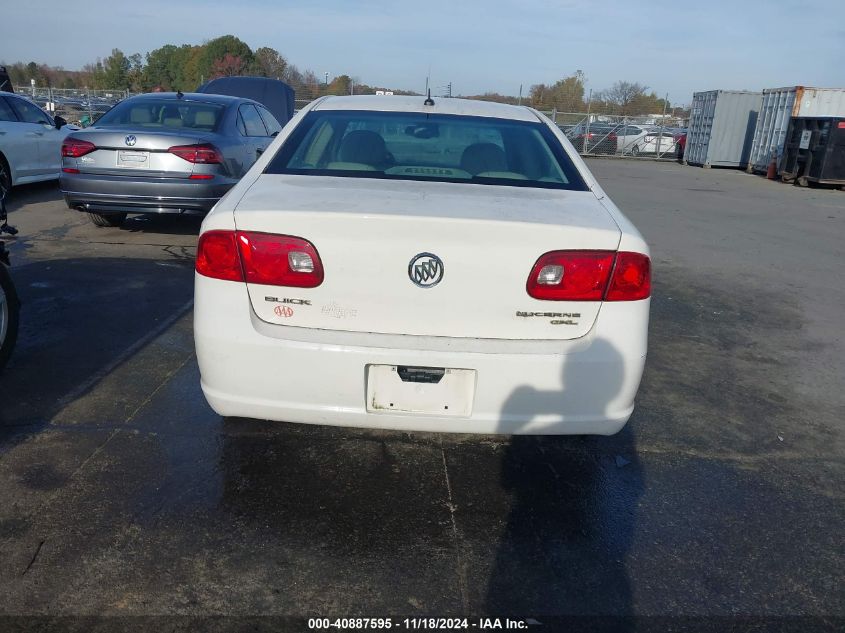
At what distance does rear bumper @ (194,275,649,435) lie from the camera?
2.56 metres

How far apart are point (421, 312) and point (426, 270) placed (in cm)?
16

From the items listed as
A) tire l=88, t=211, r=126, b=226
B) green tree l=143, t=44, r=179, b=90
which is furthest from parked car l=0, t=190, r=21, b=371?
green tree l=143, t=44, r=179, b=90

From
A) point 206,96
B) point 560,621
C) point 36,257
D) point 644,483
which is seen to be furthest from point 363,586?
point 206,96

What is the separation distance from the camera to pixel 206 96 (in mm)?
8219

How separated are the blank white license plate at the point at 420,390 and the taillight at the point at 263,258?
1.42 feet

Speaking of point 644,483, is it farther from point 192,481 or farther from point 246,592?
point 192,481

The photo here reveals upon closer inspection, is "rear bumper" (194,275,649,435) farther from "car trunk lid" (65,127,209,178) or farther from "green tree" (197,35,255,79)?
"green tree" (197,35,255,79)

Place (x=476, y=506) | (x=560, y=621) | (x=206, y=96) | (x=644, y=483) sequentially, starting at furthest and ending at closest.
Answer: (x=206, y=96), (x=644, y=483), (x=476, y=506), (x=560, y=621)

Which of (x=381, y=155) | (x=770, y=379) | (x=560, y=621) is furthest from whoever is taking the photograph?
(x=770, y=379)

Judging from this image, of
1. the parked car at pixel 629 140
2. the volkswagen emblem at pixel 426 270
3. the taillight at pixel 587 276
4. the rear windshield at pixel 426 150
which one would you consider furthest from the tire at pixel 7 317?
the parked car at pixel 629 140

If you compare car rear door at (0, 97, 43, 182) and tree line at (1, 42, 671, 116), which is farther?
tree line at (1, 42, 671, 116)

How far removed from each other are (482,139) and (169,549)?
93.8 inches

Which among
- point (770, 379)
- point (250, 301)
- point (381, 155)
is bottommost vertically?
point (770, 379)

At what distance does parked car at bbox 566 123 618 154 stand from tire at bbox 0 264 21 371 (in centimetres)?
2687
